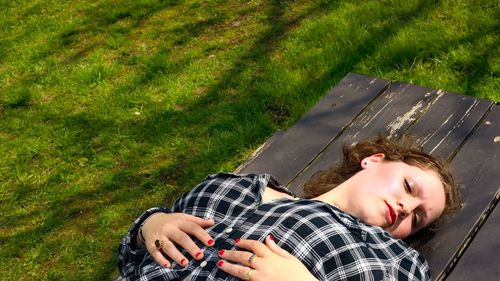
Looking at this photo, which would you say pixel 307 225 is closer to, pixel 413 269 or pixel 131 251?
pixel 413 269

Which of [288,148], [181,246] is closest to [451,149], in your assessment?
[288,148]

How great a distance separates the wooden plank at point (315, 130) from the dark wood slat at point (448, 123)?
0.34 m

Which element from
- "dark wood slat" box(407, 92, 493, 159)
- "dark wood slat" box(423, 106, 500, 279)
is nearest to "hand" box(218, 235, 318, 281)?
"dark wood slat" box(423, 106, 500, 279)

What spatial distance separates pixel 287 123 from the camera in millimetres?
4301

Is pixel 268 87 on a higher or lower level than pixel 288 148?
lower

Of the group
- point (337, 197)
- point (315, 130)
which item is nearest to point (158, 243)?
point (337, 197)

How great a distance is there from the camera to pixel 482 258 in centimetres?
227

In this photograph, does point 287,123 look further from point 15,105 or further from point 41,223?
point 15,105

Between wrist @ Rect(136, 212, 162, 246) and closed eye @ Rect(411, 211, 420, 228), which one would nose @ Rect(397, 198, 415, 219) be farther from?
wrist @ Rect(136, 212, 162, 246)

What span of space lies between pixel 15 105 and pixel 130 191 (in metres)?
1.63

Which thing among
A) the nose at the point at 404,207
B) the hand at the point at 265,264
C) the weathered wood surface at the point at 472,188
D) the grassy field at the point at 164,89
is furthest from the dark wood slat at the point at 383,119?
the grassy field at the point at 164,89

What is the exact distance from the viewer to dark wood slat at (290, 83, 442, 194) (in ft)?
9.68

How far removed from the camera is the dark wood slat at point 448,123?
2.85m

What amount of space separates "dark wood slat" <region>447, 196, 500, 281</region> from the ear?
0.50 metres
